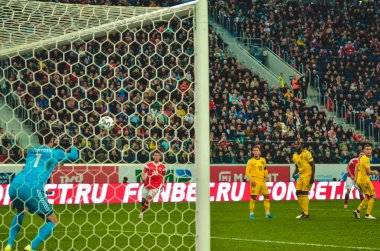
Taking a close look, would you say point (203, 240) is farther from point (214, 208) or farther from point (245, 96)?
point (245, 96)

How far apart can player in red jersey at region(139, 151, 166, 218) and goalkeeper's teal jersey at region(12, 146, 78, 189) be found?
719cm

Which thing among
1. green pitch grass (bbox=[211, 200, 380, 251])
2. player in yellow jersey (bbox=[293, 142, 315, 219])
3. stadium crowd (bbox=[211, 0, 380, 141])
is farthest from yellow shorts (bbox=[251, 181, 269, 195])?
stadium crowd (bbox=[211, 0, 380, 141])

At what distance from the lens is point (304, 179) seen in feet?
59.7

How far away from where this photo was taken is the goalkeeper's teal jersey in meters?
9.77

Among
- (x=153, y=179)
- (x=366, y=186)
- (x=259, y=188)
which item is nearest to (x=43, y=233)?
(x=153, y=179)

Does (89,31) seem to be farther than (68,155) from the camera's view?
No

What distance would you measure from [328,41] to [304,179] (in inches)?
732

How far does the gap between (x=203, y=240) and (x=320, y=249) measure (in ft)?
18.0

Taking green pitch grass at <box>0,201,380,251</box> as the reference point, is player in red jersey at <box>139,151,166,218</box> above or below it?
above

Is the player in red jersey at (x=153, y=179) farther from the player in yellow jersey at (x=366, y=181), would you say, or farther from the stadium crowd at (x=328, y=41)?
the stadium crowd at (x=328, y=41)

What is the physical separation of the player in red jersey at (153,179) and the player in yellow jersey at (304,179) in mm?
2974

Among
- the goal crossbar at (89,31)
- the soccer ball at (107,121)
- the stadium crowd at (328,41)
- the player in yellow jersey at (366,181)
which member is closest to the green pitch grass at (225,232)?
the player in yellow jersey at (366,181)

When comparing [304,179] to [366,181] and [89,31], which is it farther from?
[89,31]

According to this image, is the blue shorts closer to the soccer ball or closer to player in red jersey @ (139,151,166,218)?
the soccer ball
